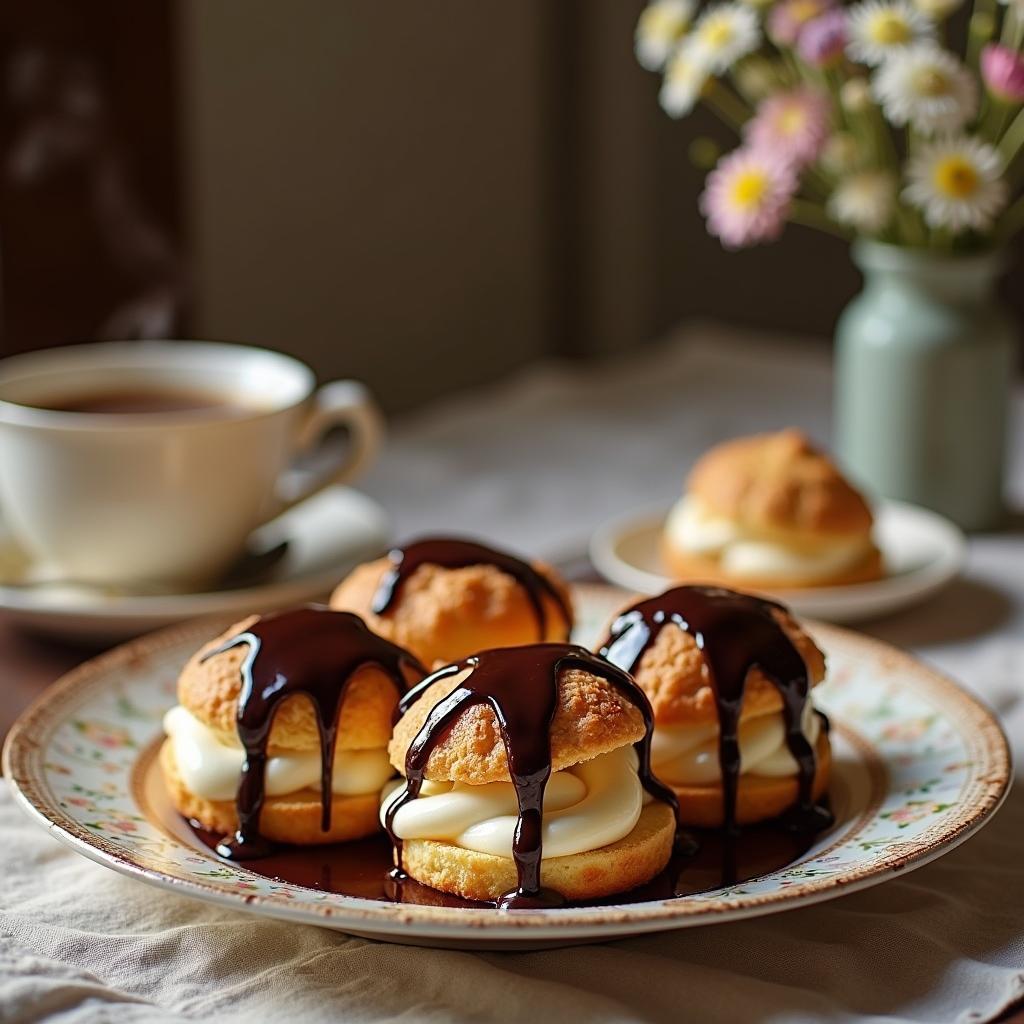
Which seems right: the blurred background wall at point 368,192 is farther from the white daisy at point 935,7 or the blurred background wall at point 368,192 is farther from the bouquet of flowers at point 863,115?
the white daisy at point 935,7

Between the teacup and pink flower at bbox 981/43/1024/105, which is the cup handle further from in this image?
pink flower at bbox 981/43/1024/105

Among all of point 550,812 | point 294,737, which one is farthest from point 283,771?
point 550,812

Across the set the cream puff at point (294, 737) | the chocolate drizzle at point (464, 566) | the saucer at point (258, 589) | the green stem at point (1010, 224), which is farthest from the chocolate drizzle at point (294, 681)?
the green stem at point (1010, 224)

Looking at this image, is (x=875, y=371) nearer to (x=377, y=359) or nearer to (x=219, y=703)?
(x=219, y=703)

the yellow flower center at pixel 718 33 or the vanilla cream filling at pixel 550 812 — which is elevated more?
the yellow flower center at pixel 718 33

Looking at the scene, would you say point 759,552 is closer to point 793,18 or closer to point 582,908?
point 793,18

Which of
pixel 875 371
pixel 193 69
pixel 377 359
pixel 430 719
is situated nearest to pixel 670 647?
pixel 430 719

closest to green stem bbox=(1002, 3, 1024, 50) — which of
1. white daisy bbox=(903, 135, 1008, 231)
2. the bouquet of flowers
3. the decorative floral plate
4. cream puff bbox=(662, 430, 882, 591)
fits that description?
the bouquet of flowers

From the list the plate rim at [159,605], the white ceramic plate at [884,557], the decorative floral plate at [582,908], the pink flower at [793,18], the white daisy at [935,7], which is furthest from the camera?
the pink flower at [793,18]
